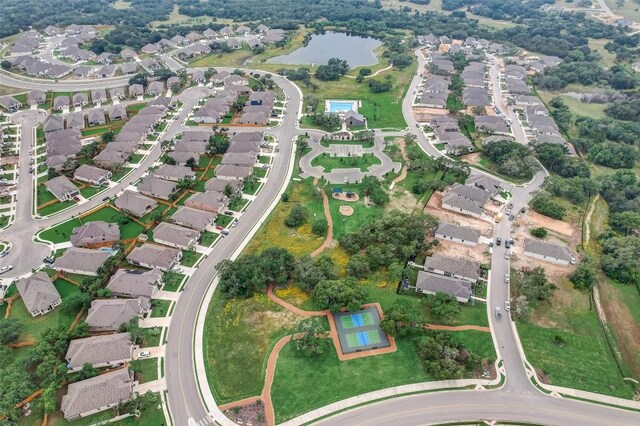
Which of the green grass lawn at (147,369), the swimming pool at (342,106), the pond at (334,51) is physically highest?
the pond at (334,51)

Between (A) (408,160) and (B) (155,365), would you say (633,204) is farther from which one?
(B) (155,365)

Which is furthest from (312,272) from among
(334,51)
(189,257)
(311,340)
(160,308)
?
(334,51)

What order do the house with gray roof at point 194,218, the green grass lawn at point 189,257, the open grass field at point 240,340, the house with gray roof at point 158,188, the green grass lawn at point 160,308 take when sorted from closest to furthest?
the open grass field at point 240,340, the green grass lawn at point 160,308, the green grass lawn at point 189,257, the house with gray roof at point 194,218, the house with gray roof at point 158,188

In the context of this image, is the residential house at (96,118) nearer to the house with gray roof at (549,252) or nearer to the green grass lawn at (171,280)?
the green grass lawn at (171,280)

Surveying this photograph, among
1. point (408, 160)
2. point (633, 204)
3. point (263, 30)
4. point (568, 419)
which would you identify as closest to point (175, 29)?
point (263, 30)

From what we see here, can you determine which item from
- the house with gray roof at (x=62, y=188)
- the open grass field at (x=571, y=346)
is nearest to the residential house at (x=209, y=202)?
the house with gray roof at (x=62, y=188)

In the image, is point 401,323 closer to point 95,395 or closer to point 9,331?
point 95,395
